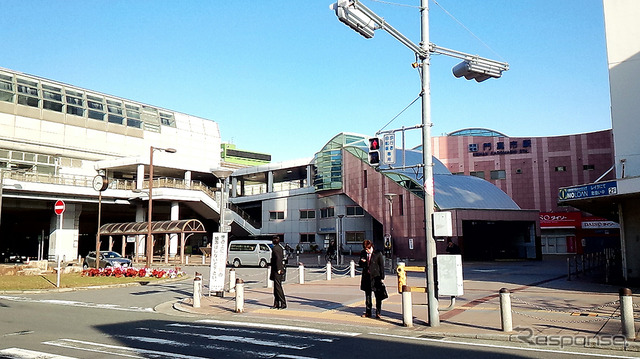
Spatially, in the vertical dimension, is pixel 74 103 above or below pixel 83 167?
above

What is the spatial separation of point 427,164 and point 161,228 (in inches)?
1359

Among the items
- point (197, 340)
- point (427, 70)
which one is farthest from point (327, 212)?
point (197, 340)

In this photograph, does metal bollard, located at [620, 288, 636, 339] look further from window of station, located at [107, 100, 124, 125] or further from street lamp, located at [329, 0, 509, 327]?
window of station, located at [107, 100, 124, 125]

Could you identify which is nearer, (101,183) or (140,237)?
(101,183)

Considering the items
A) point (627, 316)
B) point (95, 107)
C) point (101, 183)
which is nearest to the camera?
point (627, 316)

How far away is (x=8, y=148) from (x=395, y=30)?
4598 centimetres

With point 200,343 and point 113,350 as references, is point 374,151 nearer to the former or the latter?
point 200,343

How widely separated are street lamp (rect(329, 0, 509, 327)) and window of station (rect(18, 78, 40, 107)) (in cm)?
4681

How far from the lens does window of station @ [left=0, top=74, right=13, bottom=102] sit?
44.7 metres

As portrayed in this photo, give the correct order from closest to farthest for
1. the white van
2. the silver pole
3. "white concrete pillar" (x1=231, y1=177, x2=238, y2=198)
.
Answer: the silver pole, the white van, "white concrete pillar" (x1=231, y1=177, x2=238, y2=198)

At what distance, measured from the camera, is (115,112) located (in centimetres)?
5459

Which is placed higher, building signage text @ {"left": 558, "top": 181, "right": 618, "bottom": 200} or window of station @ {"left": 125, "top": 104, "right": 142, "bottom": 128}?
window of station @ {"left": 125, "top": 104, "right": 142, "bottom": 128}

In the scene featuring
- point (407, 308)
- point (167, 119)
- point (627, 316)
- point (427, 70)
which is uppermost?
point (167, 119)

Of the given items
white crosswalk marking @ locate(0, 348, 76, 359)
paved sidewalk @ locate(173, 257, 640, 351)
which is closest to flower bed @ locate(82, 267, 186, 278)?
paved sidewalk @ locate(173, 257, 640, 351)
